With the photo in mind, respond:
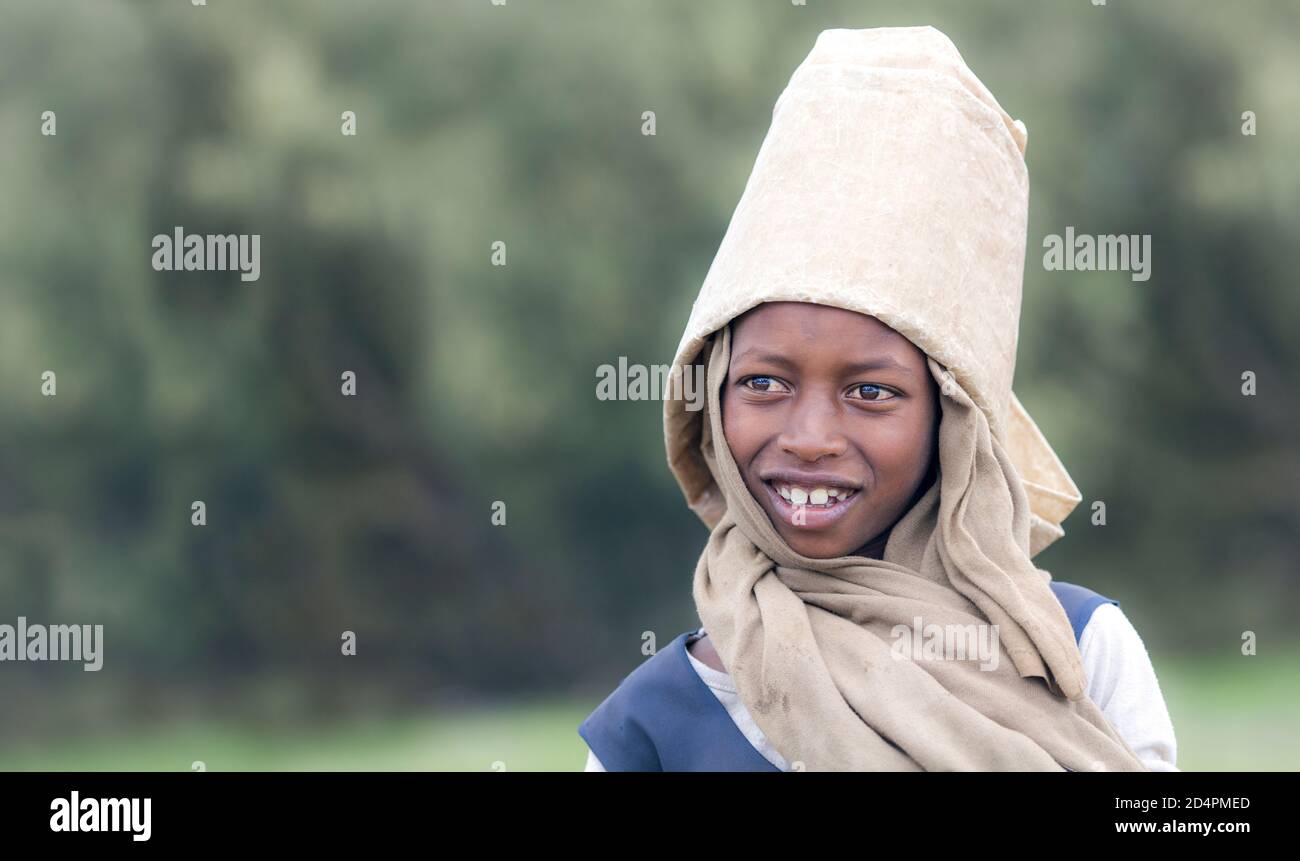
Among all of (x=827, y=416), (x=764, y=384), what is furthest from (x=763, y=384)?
(x=827, y=416)

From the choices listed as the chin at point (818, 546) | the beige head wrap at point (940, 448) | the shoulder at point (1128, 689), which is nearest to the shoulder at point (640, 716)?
the beige head wrap at point (940, 448)

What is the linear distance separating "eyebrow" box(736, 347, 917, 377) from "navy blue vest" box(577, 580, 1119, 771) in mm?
426

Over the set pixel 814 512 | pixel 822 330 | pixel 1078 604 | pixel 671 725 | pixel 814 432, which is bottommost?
pixel 671 725

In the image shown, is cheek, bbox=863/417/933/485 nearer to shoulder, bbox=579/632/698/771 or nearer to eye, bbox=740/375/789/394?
eye, bbox=740/375/789/394

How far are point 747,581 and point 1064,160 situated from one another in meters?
6.26

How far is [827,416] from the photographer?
6.25 ft

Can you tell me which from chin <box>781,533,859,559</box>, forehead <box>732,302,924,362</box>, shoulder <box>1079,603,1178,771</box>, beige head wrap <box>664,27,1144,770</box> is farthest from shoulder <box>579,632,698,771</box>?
shoulder <box>1079,603,1178,771</box>

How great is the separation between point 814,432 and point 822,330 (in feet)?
0.46

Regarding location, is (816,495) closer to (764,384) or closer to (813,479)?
(813,479)

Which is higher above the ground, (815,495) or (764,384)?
(764,384)

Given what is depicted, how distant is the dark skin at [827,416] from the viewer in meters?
1.91

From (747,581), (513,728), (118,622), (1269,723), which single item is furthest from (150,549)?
(747,581)

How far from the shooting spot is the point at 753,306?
196 centimetres

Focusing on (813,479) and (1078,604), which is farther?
(1078,604)
